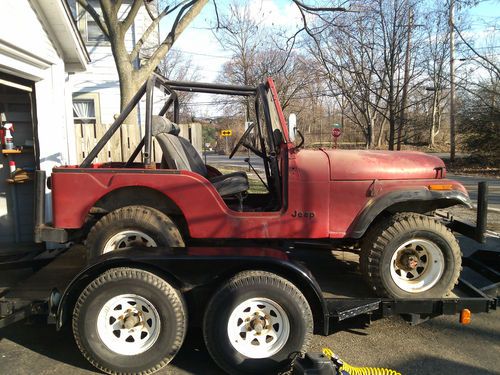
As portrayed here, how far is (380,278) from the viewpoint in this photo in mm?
3248

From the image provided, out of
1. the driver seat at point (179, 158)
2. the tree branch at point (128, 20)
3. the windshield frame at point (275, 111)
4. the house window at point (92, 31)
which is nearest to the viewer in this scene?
the windshield frame at point (275, 111)

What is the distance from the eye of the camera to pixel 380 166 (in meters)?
3.36

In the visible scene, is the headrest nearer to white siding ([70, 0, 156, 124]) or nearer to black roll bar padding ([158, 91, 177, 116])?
black roll bar padding ([158, 91, 177, 116])

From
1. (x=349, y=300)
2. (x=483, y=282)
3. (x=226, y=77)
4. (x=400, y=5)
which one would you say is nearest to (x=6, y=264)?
(x=349, y=300)

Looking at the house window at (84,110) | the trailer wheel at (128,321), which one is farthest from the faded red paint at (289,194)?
the house window at (84,110)

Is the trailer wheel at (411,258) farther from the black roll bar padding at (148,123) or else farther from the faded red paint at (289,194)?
the black roll bar padding at (148,123)

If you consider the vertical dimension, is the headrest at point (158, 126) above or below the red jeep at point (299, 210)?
above

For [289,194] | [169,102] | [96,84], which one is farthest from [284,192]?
[96,84]

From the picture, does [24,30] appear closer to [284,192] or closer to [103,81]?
[284,192]

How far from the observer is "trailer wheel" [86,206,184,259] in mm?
3188

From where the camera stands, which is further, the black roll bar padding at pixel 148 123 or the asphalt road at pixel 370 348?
the black roll bar padding at pixel 148 123

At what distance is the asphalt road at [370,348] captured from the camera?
3.07 m

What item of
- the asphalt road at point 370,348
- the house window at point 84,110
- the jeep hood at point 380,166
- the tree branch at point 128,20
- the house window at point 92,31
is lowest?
the asphalt road at point 370,348

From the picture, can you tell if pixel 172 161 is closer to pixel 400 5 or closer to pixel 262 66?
pixel 400 5
